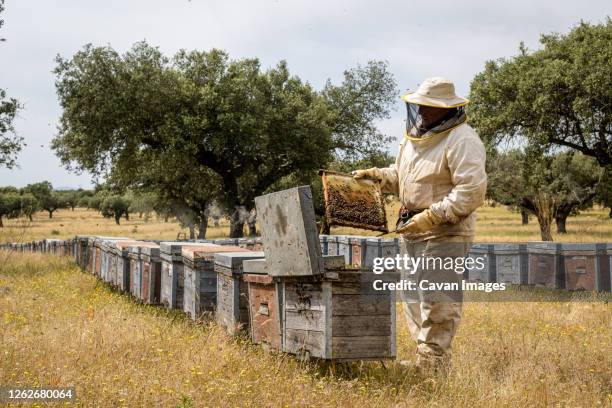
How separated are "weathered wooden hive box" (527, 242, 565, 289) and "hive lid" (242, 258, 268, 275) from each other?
8549mm

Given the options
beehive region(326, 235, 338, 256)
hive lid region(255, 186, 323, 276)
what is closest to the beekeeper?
hive lid region(255, 186, 323, 276)

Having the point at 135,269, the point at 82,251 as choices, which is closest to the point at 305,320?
the point at 135,269

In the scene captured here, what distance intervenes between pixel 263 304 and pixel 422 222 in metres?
1.92

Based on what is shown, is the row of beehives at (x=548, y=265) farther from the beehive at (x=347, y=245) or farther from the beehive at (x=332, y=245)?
the beehive at (x=332, y=245)

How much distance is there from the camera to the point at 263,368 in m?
6.00

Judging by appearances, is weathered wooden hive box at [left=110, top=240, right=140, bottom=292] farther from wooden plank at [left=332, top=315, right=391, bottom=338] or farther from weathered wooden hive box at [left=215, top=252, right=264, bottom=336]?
wooden plank at [left=332, top=315, right=391, bottom=338]

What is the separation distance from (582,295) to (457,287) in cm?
776

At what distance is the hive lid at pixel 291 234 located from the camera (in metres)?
5.66

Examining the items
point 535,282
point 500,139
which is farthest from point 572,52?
point 535,282

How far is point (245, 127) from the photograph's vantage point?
30672 millimetres

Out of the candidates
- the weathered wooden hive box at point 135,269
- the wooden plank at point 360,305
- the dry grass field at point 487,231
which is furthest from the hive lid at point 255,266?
the dry grass field at point 487,231

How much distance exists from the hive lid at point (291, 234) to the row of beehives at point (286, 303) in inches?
5.8

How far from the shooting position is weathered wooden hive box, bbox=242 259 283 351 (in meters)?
6.27

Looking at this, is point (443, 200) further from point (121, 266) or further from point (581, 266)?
point (581, 266)
